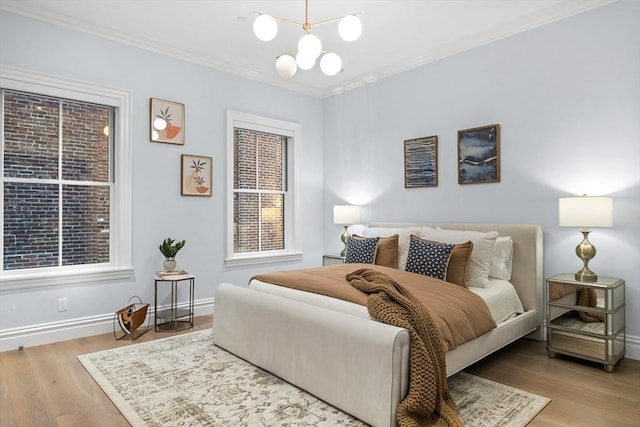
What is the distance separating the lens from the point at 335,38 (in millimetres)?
3914

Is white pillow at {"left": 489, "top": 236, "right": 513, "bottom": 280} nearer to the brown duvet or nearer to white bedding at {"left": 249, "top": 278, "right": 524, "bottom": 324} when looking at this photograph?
white bedding at {"left": 249, "top": 278, "right": 524, "bottom": 324}

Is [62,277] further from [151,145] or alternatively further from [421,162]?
[421,162]

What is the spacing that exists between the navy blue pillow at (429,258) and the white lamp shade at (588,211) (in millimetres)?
871

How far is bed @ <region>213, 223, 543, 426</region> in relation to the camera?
2010mm

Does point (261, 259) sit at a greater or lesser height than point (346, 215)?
lesser

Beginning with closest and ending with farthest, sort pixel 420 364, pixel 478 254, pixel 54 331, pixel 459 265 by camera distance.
A: pixel 420 364 < pixel 459 265 < pixel 478 254 < pixel 54 331

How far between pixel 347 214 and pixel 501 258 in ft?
6.18

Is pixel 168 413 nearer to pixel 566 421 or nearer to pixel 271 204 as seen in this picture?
pixel 566 421

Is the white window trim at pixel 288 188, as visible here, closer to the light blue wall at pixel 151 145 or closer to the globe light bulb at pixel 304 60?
the light blue wall at pixel 151 145

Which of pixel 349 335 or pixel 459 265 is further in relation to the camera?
pixel 459 265

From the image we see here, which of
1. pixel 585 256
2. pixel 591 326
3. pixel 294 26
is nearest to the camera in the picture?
pixel 591 326

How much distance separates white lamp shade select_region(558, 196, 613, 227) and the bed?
0.45 meters

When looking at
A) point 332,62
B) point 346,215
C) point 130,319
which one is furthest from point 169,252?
point 332,62

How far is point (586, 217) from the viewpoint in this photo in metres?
2.90
